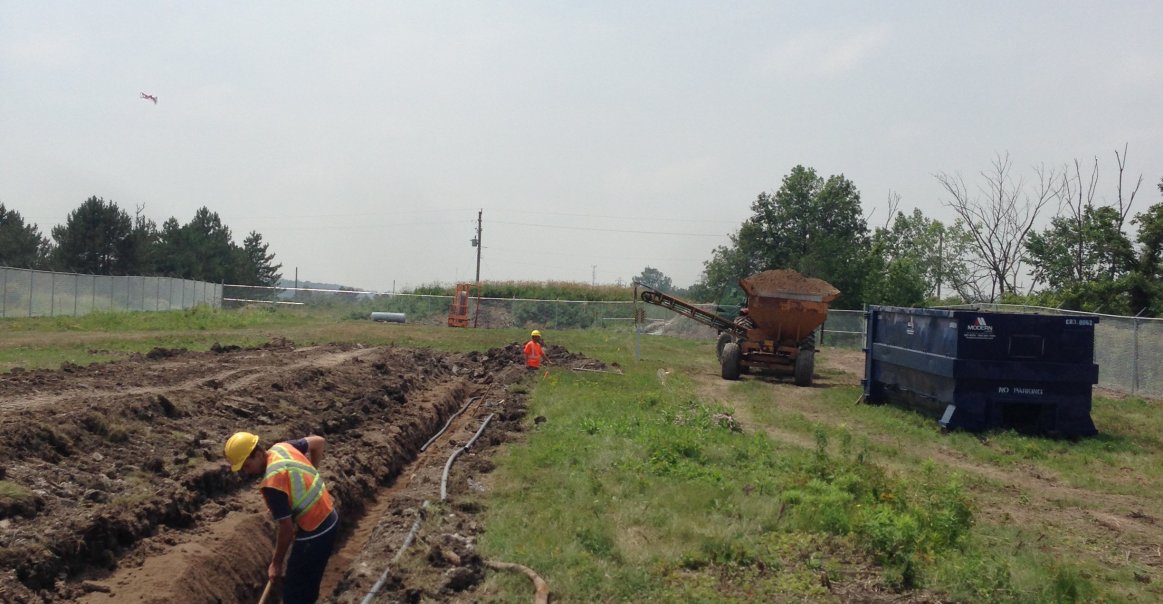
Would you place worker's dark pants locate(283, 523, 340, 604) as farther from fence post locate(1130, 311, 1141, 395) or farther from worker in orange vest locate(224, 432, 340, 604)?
fence post locate(1130, 311, 1141, 395)

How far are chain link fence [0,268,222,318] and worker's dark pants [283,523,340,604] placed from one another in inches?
1404

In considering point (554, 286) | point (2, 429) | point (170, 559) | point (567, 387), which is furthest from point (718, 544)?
point (554, 286)

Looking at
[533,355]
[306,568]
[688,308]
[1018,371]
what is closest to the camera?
[306,568]

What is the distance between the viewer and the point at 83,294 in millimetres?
42938

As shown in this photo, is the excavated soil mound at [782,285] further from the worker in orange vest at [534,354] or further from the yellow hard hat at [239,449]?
the yellow hard hat at [239,449]

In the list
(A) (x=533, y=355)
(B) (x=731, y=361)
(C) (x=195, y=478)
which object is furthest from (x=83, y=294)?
(C) (x=195, y=478)

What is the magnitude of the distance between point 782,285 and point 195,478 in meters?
18.4

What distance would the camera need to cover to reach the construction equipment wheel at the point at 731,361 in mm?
25172

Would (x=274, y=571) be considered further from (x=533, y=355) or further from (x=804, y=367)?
(x=804, y=367)

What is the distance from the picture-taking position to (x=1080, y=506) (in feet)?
34.7

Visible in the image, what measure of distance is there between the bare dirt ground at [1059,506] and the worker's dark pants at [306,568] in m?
6.34

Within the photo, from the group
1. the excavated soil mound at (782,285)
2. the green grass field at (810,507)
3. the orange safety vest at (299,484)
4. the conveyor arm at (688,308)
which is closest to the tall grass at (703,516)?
the green grass field at (810,507)

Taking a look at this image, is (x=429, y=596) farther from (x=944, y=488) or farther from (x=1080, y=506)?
(x=1080, y=506)

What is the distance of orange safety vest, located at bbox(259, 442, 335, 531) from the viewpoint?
6699 mm
